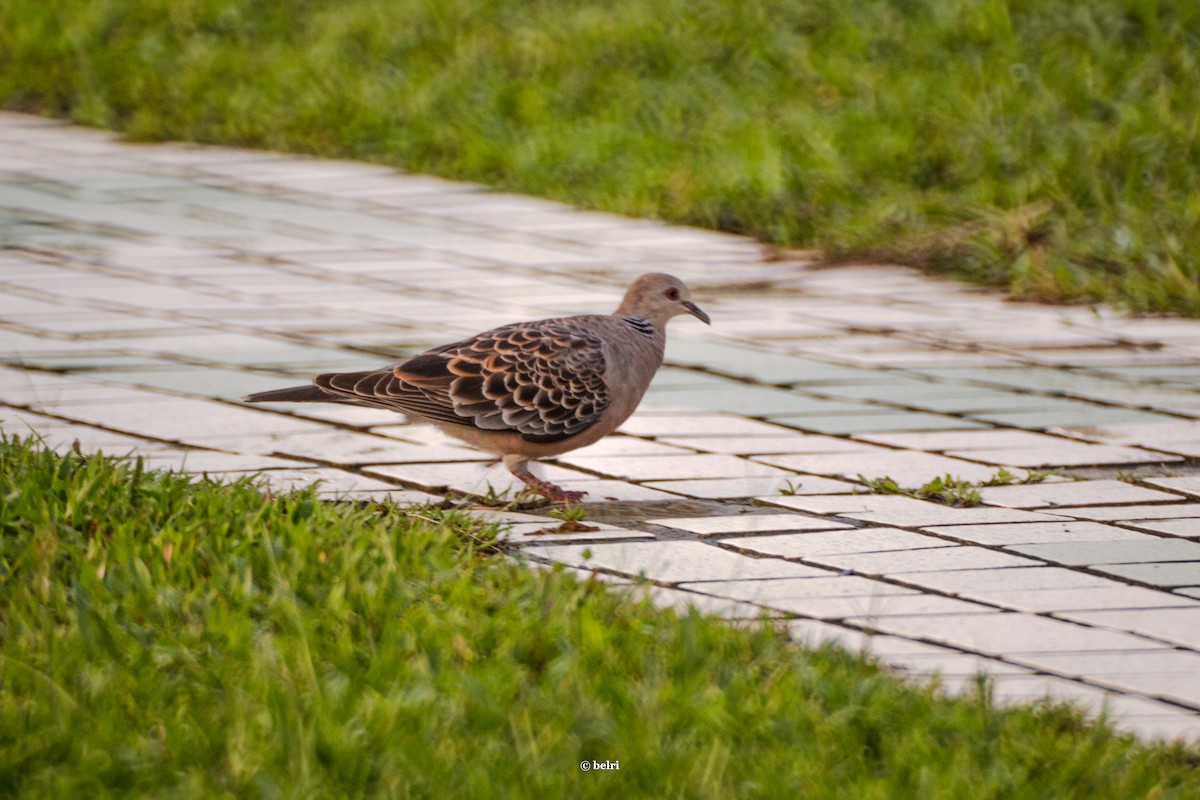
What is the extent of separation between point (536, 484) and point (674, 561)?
2.35 ft

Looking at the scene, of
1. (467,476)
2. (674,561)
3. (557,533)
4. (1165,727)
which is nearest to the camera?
(1165,727)

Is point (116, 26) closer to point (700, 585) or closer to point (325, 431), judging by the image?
point (325, 431)

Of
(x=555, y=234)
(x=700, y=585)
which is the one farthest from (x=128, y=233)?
(x=700, y=585)

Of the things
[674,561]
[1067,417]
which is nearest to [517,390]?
[674,561]

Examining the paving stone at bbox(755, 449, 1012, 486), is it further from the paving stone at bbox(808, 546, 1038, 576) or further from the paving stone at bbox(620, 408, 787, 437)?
the paving stone at bbox(808, 546, 1038, 576)

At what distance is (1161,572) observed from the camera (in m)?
4.46

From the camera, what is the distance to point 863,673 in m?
3.66

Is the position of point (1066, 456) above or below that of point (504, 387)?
below

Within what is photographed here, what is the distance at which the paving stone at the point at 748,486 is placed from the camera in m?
5.26

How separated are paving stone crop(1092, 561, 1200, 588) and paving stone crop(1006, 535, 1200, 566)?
36mm

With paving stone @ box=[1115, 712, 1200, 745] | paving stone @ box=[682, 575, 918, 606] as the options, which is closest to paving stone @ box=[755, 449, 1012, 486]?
paving stone @ box=[682, 575, 918, 606]

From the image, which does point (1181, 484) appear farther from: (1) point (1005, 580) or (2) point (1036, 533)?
(1) point (1005, 580)

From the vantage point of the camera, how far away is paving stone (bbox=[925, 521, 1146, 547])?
15.6 feet

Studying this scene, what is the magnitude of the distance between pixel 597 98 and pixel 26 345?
20.2 feet
